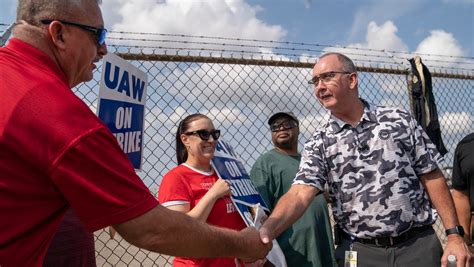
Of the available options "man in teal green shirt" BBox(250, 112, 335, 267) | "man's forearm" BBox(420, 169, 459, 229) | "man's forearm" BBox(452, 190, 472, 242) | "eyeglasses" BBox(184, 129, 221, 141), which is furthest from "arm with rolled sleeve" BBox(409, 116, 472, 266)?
"eyeglasses" BBox(184, 129, 221, 141)

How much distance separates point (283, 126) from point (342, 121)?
1217mm

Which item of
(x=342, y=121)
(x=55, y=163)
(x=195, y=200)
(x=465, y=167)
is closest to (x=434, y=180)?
(x=342, y=121)

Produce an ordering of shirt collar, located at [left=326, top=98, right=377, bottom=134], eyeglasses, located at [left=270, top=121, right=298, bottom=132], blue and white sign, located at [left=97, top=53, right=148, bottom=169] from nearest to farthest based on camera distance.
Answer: blue and white sign, located at [left=97, top=53, right=148, bottom=169] → shirt collar, located at [left=326, top=98, right=377, bottom=134] → eyeglasses, located at [left=270, top=121, right=298, bottom=132]

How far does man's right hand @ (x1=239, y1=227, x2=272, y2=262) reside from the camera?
6.11ft

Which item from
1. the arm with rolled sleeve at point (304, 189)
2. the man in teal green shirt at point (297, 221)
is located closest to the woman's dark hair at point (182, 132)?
the man in teal green shirt at point (297, 221)

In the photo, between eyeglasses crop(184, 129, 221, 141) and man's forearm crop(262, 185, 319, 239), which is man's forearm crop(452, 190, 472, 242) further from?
eyeglasses crop(184, 129, 221, 141)

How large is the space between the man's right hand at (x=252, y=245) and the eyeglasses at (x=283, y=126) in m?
1.94

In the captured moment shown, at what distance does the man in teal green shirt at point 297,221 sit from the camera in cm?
347

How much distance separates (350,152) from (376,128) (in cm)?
25

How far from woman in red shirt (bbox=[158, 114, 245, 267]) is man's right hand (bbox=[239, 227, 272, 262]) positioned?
544mm

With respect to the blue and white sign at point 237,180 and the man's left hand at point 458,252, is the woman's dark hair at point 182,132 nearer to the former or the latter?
Result: the blue and white sign at point 237,180

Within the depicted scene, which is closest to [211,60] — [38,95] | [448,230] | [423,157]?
[423,157]

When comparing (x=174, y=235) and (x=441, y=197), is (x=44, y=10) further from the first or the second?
(x=441, y=197)

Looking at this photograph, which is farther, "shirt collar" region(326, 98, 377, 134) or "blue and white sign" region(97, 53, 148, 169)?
"shirt collar" region(326, 98, 377, 134)
